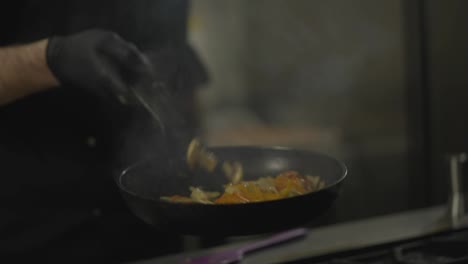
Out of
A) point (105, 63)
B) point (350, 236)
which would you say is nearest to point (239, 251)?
point (350, 236)

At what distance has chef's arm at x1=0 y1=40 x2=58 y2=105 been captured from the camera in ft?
3.84

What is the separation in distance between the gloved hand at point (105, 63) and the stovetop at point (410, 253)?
44 centimetres

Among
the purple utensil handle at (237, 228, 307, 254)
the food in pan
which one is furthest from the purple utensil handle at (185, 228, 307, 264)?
the food in pan

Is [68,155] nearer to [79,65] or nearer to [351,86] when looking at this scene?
[79,65]

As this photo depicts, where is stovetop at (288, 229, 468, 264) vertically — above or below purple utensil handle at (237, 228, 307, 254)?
below

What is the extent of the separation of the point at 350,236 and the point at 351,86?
6.07 ft

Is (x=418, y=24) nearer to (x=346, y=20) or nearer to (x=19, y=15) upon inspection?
(x=346, y=20)

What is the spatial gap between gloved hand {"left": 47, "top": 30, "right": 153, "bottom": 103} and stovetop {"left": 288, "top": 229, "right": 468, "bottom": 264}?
17.2 inches

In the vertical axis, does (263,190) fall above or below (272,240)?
above

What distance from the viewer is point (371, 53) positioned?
2.83m

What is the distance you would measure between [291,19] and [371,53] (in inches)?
19.7

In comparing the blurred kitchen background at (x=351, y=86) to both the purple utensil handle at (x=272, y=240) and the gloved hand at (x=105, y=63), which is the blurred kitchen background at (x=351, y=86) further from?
the gloved hand at (x=105, y=63)

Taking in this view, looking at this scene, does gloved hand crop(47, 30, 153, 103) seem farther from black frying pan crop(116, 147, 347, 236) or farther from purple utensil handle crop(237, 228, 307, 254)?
purple utensil handle crop(237, 228, 307, 254)

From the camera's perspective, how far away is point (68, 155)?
56.9 inches
